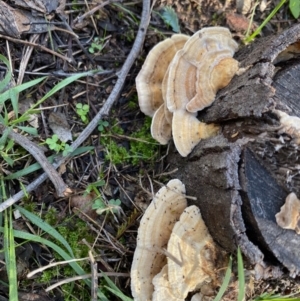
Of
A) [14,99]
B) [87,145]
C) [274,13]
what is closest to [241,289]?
[87,145]

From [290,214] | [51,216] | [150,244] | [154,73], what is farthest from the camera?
[154,73]

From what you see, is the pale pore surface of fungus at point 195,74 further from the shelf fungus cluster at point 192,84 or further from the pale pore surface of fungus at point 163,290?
the pale pore surface of fungus at point 163,290

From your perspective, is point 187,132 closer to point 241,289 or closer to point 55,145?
point 55,145

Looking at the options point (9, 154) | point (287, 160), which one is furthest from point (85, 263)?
point (287, 160)

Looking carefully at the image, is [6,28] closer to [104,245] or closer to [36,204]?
[36,204]

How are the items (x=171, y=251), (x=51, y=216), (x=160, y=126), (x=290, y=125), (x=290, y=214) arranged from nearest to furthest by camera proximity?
1. (x=290, y=214)
2. (x=290, y=125)
3. (x=171, y=251)
4. (x=51, y=216)
5. (x=160, y=126)

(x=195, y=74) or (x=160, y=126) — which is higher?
(x=195, y=74)
